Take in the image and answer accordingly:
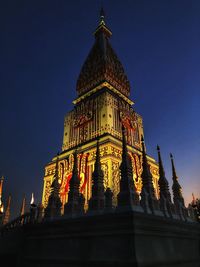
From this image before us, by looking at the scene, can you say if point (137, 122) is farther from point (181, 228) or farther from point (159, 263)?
point (159, 263)

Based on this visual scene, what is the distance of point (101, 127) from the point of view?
37.6 metres

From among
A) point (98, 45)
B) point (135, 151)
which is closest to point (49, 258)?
point (135, 151)

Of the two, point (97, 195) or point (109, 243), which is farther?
point (97, 195)

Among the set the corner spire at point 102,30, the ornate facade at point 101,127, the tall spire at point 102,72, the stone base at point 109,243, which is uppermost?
the corner spire at point 102,30

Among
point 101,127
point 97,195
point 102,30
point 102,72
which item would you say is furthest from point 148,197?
point 102,30

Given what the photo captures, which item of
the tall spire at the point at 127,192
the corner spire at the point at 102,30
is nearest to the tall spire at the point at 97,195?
the tall spire at the point at 127,192

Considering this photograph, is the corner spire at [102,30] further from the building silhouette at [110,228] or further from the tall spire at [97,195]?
the tall spire at [97,195]

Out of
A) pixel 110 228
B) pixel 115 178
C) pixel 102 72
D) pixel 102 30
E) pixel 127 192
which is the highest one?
pixel 102 30

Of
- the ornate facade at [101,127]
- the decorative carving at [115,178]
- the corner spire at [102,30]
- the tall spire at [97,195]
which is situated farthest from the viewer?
the corner spire at [102,30]

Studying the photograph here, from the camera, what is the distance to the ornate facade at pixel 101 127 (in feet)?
107

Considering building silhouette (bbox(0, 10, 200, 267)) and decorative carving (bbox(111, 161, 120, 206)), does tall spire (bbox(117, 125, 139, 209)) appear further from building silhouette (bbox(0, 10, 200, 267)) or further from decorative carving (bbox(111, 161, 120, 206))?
decorative carving (bbox(111, 161, 120, 206))

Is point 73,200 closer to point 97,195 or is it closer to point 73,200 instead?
point 73,200

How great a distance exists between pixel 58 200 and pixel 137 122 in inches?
1324

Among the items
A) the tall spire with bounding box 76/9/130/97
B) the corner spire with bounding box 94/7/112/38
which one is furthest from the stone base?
the corner spire with bounding box 94/7/112/38
